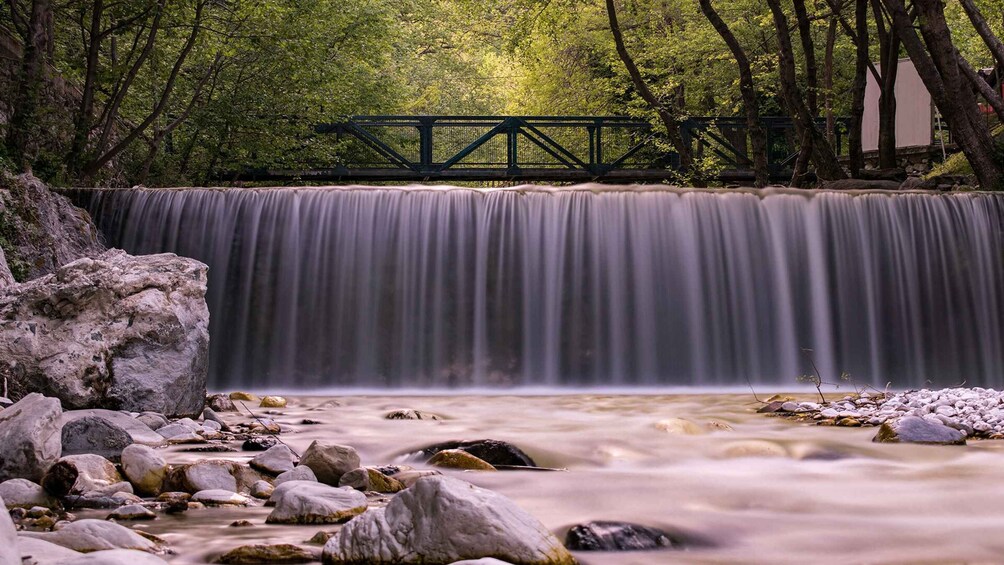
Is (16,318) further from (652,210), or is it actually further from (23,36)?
(652,210)

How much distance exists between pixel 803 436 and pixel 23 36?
34.6 ft

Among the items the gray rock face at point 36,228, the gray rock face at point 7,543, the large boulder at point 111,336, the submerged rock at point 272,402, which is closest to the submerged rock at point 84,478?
the gray rock face at point 7,543

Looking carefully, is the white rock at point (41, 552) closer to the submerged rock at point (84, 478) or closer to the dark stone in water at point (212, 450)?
the submerged rock at point (84, 478)

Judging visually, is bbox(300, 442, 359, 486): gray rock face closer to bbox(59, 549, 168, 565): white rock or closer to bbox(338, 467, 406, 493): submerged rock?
bbox(338, 467, 406, 493): submerged rock

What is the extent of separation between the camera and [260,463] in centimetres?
546

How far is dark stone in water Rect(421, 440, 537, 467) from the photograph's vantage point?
6.01 m

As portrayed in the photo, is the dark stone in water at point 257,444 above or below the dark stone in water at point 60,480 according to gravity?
below

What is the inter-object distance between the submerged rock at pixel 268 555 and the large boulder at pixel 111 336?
12.3ft

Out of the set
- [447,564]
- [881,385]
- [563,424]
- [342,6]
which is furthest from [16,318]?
[342,6]

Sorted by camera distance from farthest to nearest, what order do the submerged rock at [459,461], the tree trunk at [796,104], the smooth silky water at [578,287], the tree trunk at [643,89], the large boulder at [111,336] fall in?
the tree trunk at [643,89] → the tree trunk at [796,104] → the smooth silky water at [578,287] → the large boulder at [111,336] → the submerged rock at [459,461]

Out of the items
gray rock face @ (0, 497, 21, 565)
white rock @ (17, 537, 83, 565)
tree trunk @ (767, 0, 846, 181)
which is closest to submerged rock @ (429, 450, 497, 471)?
white rock @ (17, 537, 83, 565)

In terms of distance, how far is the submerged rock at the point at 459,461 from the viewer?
589 centimetres

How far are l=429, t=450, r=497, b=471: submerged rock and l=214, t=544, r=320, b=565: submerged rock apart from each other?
6.97ft

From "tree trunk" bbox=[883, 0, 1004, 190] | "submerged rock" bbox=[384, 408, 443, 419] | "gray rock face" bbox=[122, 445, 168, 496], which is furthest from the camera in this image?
"tree trunk" bbox=[883, 0, 1004, 190]
